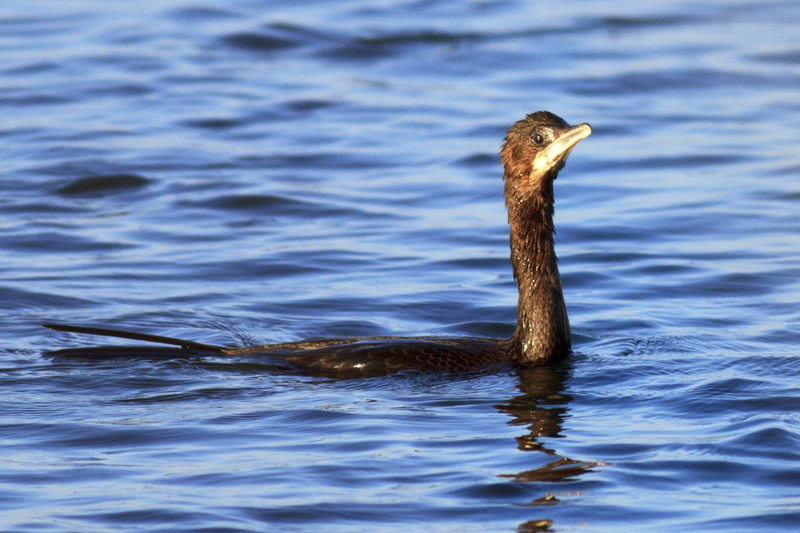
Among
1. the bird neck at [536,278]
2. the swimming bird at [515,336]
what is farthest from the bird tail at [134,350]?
the bird neck at [536,278]

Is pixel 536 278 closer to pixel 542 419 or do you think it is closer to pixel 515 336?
pixel 515 336

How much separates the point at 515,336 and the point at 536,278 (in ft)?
1.39

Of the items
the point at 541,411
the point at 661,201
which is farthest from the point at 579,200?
the point at 541,411

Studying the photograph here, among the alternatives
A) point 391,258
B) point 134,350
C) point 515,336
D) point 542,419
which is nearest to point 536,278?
point 515,336

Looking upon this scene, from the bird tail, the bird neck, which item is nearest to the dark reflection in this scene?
the bird neck

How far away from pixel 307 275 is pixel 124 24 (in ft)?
45.4

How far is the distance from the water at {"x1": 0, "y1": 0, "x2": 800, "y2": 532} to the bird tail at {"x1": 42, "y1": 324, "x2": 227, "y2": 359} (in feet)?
0.31

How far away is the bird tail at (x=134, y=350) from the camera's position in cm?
856

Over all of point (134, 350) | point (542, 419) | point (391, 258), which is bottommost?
point (542, 419)

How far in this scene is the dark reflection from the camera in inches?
250

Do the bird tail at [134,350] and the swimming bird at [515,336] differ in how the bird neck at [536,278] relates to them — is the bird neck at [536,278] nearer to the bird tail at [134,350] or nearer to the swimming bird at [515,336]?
the swimming bird at [515,336]

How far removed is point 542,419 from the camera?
7.41 metres

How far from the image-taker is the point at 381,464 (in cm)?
661

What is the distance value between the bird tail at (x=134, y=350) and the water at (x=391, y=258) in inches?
3.8
